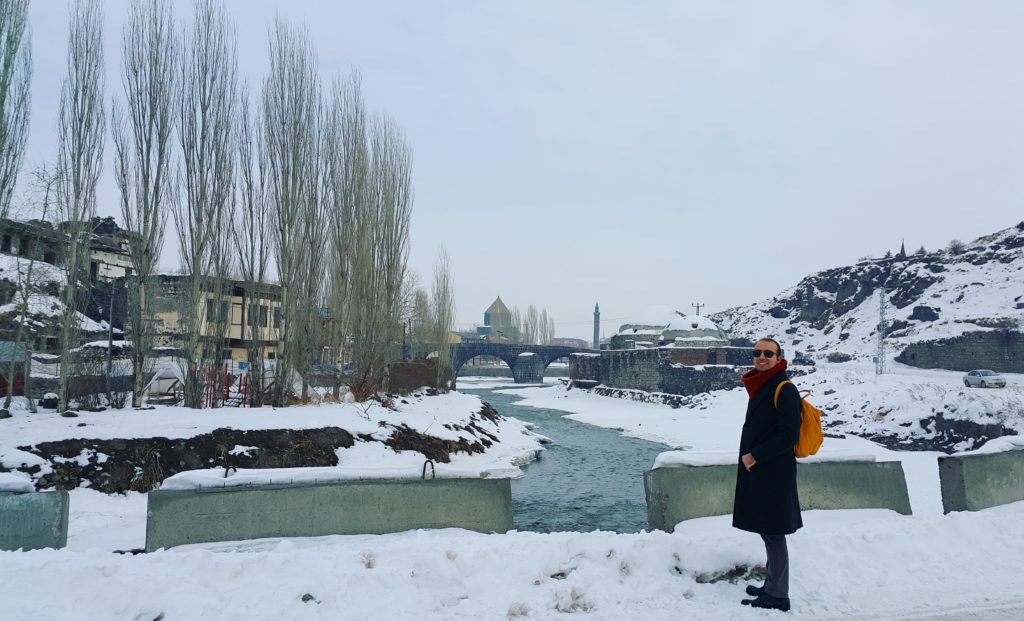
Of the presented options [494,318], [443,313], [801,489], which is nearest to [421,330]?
[443,313]

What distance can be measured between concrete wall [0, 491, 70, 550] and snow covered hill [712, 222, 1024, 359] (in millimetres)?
54309

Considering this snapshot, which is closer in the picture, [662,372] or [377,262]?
[377,262]

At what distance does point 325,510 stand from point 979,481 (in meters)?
7.23

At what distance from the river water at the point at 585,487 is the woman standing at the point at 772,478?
644 centimetres

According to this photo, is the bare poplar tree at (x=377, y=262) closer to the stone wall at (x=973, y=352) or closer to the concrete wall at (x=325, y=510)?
the concrete wall at (x=325, y=510)

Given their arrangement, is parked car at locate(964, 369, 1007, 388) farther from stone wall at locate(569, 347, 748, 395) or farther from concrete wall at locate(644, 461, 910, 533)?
concrete wall at locate(644, 461, 910, 533)

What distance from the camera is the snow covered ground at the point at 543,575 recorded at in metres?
4.12

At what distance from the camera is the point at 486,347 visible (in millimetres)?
86125

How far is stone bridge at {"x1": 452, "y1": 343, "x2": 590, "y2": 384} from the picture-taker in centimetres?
8439

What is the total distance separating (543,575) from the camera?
479 cm

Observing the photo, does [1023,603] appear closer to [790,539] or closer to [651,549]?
[790,539]

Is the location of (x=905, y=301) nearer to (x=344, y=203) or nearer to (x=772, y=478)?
(x=344, y=203)

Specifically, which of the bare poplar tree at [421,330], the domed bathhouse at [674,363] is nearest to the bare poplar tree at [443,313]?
the bare poplar tree at [421,330]

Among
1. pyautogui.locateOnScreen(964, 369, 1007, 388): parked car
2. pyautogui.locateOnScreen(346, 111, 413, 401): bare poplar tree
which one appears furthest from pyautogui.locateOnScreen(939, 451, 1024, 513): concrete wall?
pyautogui.locateOnScreen(964, 369, 1007, 388): parked car
